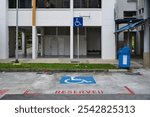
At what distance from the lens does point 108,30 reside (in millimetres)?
28922

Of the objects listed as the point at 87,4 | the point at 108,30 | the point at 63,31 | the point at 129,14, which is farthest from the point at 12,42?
the point at 129,14

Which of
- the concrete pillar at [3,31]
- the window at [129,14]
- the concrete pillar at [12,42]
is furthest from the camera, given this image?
the window at [129,14]

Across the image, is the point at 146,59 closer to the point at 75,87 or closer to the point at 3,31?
the point at 75,87

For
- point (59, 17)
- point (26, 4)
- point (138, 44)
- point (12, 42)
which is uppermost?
point (26, 4)

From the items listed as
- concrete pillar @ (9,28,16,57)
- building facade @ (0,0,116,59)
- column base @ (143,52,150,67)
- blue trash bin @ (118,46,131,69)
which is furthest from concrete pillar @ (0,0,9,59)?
column base @ (143,52,150,67)

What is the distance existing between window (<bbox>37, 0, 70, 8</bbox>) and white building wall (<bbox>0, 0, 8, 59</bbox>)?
323 centimetres

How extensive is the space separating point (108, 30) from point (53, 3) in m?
5.89

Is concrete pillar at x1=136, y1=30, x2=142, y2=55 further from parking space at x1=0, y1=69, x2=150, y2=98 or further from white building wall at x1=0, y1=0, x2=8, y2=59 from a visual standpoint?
parking space at x1=0, y1=69, x2=150, y2=98

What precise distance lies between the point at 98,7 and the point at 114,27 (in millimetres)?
2487

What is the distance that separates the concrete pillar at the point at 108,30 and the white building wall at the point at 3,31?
29.8 ft

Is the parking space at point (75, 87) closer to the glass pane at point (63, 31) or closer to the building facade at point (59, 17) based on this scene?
the building facade at point (59, 17)

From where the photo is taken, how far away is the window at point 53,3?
2944 cm

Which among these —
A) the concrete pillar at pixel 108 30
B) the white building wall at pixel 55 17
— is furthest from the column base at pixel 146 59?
the white building wall at pixel 55 17

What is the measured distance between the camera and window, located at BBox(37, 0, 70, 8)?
29.4 m
